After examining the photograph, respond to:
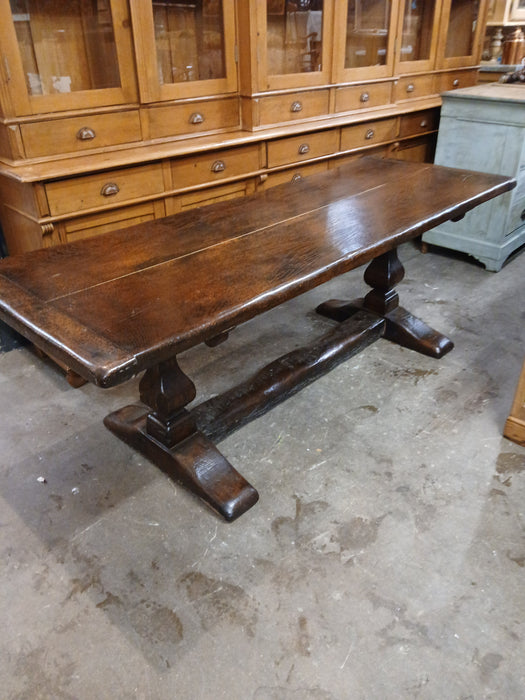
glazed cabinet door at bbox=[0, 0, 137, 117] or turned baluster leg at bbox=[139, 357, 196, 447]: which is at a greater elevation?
glazed cabinet door at bbox=[0, 0, 137, 117]

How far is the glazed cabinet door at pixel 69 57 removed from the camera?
2.05m

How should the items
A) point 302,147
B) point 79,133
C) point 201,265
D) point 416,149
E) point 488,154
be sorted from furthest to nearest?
point 416,149
point 488,154
point 302,147
point 79,133
point 201,265

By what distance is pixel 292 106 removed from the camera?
284 cm

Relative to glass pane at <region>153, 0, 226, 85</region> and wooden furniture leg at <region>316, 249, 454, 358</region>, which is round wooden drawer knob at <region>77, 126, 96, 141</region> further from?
wooden furniture leg at <region>316, 249, 454, 358</region>

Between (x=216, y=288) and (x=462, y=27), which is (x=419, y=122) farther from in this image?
(x=216, y=288)

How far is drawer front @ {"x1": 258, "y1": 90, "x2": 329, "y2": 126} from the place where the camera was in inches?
108

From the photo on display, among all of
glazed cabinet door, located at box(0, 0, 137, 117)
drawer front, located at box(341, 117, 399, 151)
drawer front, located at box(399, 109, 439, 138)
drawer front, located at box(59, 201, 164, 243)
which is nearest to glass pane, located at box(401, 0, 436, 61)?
drawer front, located at box(399, 109, 439, 138)

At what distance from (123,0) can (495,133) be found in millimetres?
1998

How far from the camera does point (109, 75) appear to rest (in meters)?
2.28

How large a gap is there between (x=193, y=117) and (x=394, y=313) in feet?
4.19

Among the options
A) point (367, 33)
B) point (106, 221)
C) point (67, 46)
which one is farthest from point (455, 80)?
point (106, 221)

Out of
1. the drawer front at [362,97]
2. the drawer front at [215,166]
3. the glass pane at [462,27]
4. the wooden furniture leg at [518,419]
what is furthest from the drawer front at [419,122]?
the wooden furniture leg at [518,419]

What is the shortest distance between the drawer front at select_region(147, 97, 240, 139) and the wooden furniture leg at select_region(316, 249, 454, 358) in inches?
39.2

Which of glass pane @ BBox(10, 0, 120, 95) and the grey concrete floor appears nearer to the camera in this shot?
the grey concrete floor
